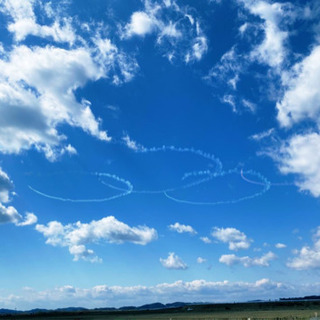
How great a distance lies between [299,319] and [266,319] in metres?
9.61

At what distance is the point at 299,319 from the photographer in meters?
94.9

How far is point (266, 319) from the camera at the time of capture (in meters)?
101
